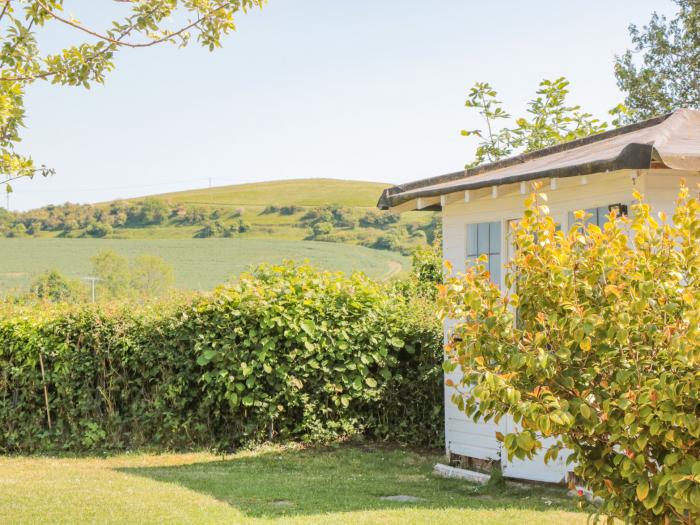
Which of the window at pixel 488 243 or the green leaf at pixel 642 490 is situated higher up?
the window at pixel 488 243

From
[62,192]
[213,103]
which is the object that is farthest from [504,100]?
[62,192]

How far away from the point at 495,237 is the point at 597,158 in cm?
232

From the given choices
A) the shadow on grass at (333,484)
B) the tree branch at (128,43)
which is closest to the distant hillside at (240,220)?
the shadow on grass at (333,484)

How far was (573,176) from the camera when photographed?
7.17m

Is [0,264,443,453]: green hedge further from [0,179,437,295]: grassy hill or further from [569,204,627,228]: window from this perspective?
[0,179,437,295]: grassy hill

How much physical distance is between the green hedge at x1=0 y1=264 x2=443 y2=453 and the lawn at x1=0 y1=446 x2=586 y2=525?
1.74 ft

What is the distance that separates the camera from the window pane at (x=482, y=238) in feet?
30.1

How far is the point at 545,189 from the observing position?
27.5 feet

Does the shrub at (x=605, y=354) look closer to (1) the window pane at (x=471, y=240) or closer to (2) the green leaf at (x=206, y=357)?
(1) the window pane at (x=471, y=240)

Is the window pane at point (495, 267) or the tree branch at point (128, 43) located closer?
the tree branch at point (128, 43)

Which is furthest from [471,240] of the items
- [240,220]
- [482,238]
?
[240,220]

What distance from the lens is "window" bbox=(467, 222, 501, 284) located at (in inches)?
355

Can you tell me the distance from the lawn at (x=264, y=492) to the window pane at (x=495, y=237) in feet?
8.37

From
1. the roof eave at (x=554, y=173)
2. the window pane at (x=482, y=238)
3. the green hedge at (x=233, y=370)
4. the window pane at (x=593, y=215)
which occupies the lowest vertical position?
the green hedge at (x=233, y=370)
